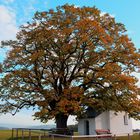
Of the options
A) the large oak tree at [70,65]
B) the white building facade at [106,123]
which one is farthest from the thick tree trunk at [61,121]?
the white building facade at [106,123]

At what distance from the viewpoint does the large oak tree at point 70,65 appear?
35844 millimetres

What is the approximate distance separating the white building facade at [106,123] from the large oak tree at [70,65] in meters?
4.47

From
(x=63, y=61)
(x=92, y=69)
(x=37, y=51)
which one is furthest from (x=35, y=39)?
(x=92, y=69)

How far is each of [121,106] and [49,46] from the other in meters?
10.7

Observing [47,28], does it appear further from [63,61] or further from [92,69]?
[92,69]

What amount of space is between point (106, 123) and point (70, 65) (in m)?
10.8

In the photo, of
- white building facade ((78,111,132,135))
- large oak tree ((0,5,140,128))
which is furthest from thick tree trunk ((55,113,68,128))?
white building facade ((78,111,132,135))

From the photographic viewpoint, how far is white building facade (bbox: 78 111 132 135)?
43253mm

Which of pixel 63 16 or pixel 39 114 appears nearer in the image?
pixel 39 114

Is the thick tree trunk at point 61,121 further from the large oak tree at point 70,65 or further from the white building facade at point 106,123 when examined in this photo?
the white building facade at point 106,123

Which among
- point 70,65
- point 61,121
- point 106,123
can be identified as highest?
point 70,65

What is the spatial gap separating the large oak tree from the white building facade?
447 centimetres

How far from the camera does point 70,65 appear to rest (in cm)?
3844

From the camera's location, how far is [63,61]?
37188mm
